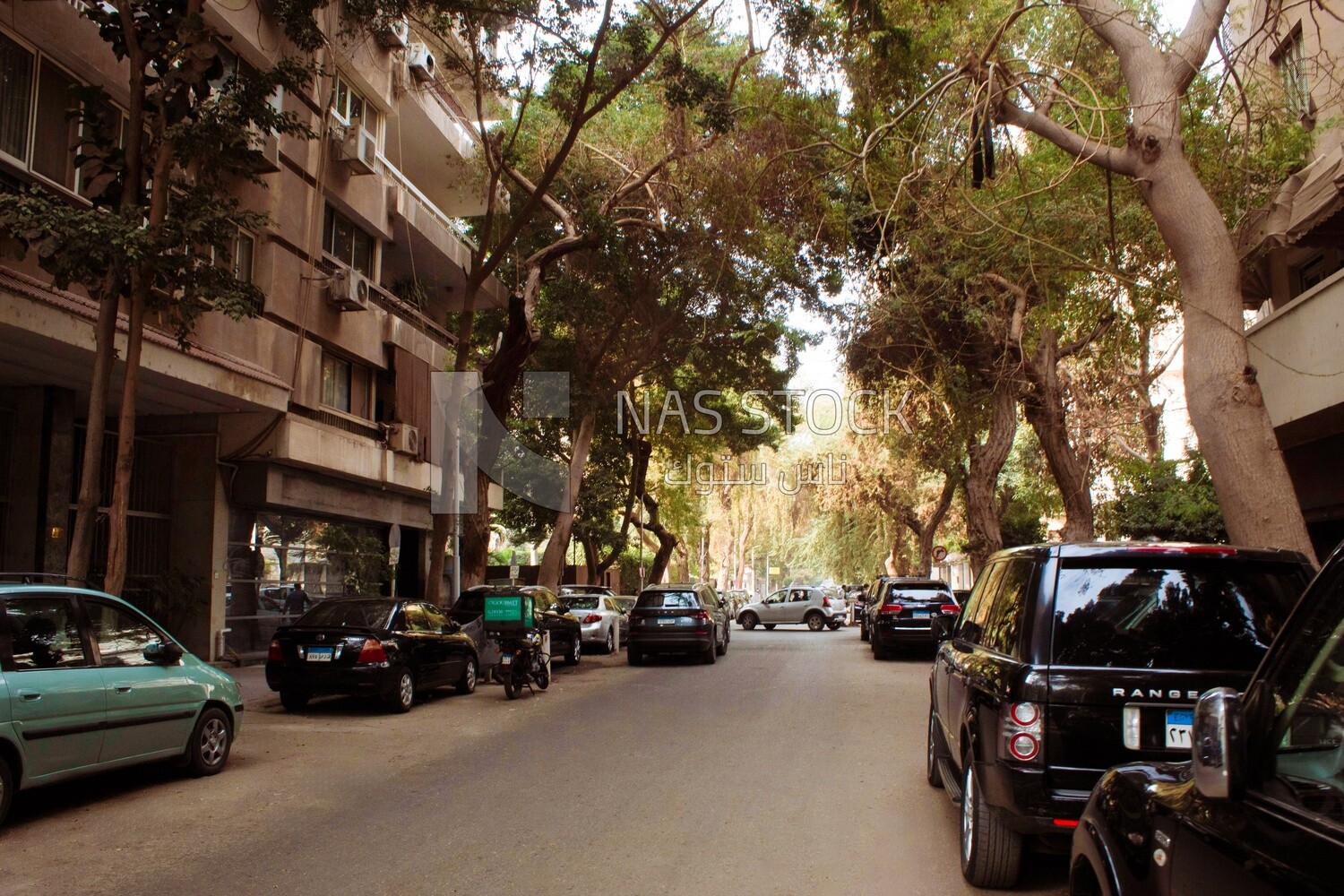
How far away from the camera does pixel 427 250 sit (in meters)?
24.6

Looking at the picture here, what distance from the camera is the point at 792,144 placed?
15578 mm

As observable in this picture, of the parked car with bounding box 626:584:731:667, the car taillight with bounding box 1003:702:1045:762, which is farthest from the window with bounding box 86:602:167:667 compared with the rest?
the parked car with bounding box 626:584:731:667

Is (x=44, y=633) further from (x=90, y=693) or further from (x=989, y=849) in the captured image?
(x=989, y=849)

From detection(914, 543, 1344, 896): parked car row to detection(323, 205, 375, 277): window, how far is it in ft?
57.6

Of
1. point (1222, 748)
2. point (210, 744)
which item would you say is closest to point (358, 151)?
point (210, 744)

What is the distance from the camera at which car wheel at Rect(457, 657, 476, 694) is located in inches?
599

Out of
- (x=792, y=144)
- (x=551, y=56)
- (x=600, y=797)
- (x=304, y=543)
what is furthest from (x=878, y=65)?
(x=304, y=543)

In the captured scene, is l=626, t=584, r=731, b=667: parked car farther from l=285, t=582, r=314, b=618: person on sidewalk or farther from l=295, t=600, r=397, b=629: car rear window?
l=295, t=600, r=397, b=629: car rear window

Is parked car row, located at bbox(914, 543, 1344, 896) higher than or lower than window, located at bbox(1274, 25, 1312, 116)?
lower

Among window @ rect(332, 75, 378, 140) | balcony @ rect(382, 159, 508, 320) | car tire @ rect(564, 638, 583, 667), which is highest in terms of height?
window @ rect(332, 75, 378, 140)

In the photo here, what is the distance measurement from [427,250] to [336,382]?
185 inches

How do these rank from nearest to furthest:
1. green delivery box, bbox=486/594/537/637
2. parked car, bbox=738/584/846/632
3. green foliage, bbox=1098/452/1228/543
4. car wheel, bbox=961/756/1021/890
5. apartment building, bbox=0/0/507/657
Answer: car wheel, bbox=961/756/1021/890, apartment building, bbox=0/0/507/657, green delivery box, bbox=486/594/537/637, green foliage, bbox=1098/452/1228/543, parked car, bbox=738/584/846/632

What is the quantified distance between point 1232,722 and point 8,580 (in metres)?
8.16

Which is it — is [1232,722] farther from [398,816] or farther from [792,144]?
[792,144]
